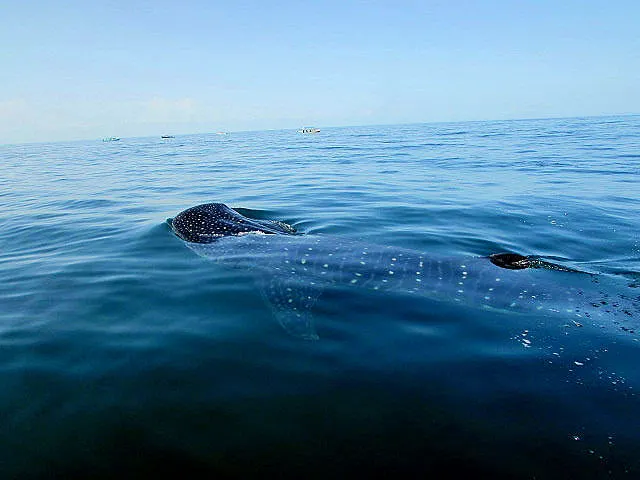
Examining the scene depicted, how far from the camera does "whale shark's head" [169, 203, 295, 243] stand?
10.2 meters

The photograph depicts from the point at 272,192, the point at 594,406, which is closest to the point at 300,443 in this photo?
the point at 594,406

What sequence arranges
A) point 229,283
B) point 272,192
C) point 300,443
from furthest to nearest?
point 272,192, point 229,283, point 300,443

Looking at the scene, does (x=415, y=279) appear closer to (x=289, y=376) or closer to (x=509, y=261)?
(x=509, y=261)

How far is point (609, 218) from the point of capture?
12781 mm

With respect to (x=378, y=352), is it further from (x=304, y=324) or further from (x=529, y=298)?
(x=529, y=298)

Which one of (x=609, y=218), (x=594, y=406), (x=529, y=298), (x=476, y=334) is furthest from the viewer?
(x=609, y=218)

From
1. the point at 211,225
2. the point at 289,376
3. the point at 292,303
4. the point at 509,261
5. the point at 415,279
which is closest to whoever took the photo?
the point at 289,376

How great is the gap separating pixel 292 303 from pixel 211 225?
4.41 m

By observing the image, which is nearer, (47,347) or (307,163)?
(47,347)

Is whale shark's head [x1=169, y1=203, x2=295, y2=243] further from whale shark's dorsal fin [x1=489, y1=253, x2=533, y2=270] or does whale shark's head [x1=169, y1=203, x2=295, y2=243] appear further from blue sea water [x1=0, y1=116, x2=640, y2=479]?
whale shark's dorsal fin [x1=489, y1=253, x2=533, y2=270]

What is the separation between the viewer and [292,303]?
6805 millimetres

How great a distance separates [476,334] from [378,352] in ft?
4.74

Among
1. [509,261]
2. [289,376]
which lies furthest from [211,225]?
[509,261]

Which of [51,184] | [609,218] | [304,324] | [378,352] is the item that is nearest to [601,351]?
[378,352]
